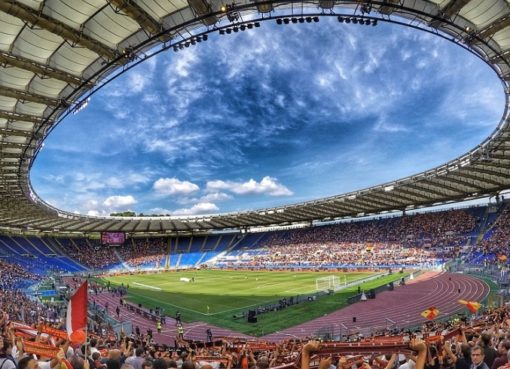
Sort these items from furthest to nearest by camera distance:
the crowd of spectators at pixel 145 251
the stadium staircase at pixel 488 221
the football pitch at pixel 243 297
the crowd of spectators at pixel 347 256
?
the crowd of spectators at pixel 145 251
the crowd of spectators at pixel 347 256
the stadium staircase at pixel 488 221
the football pitch at pixel 243 297

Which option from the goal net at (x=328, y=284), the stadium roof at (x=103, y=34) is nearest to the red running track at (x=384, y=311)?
the goal net at (x=328, y=284)

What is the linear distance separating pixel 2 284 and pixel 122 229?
3899 cm

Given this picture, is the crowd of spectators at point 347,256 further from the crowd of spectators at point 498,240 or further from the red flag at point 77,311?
the red flag at point 77,311

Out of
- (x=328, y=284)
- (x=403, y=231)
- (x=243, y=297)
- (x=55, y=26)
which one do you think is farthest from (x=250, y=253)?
(x=55, y=26)

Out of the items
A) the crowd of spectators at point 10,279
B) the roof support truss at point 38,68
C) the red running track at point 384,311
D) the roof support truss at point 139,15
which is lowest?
the red running track at point 384,311

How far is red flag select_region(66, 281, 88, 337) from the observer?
284 inches

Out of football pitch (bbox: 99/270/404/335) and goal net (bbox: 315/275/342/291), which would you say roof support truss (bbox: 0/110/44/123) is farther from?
goal net (bbox: 315/275/342/291)

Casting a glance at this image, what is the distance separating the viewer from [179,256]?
7681cm

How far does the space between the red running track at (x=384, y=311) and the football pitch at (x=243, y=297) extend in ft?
4.04

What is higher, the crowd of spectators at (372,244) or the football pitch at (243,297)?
the crowd of spectators at (372,244)

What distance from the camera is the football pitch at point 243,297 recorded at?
2673 cm

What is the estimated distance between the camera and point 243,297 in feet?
117

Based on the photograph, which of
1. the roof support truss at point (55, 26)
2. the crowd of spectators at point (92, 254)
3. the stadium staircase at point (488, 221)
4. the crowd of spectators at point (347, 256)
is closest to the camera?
the roof support truss at point (55, 26)

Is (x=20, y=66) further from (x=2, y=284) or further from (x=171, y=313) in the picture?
(x=2, y=284)
